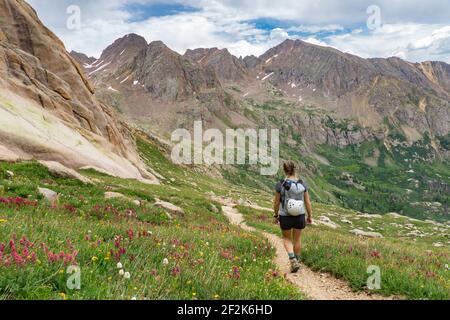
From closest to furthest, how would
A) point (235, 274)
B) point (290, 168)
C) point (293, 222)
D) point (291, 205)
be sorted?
1. point (235, 274)
2. point (291, 205)
3. point (293, 222)
4. point (290, 168)

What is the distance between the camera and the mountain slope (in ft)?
112

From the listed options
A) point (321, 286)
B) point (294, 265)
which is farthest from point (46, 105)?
point (321, 286)

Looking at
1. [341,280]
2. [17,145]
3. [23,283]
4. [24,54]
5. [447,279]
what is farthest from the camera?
[24,54]

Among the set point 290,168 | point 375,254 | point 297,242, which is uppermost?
point 290,168

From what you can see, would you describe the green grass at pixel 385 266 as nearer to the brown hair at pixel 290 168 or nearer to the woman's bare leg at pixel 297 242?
Result: the woman's bare leg at pixel 297 242

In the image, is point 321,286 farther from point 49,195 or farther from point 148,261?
point 49,195

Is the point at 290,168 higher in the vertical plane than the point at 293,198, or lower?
higher

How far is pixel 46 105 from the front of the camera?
48.7 metres

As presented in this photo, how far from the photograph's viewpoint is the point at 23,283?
6.12 meters

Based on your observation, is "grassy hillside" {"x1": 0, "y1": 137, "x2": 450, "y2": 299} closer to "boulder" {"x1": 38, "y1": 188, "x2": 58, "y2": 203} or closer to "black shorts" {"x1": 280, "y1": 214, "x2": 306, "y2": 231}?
"boulder" {"x1": 38, "y1": 188, "x2": 58, "y2": 203}

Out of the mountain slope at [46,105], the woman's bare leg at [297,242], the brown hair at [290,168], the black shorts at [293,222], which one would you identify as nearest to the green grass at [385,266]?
the woman's bare leg at [297,242]

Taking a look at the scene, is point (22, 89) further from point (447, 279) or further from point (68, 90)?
point (447, 279)

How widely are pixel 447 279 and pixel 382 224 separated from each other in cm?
5325
